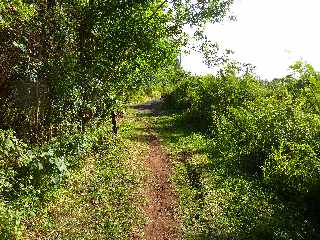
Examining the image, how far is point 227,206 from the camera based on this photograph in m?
14.7

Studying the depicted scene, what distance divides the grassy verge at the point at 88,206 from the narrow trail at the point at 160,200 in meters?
0.34

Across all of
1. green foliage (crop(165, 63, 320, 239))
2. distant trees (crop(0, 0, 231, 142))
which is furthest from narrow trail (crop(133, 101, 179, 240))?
distant trees (crop(0, 0, 231, 142))

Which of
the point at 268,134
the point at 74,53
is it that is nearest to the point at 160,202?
the point at 268,134

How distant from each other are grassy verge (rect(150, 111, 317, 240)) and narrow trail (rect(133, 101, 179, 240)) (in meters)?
0.34

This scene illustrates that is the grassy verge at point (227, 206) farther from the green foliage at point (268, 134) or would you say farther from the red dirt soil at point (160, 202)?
the red dirt soil at point (160, 202)

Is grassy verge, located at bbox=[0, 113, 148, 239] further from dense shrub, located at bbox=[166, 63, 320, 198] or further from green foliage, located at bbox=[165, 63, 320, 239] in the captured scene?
dense shrub, located at bbox=[166, 63, 320, 198]

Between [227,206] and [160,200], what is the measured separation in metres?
2.34

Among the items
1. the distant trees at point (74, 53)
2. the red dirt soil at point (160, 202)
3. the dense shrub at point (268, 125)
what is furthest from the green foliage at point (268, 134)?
the distant trees at point (74, 53)

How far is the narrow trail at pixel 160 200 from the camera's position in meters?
12.9

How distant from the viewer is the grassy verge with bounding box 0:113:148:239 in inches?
453

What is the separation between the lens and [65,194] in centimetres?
1444

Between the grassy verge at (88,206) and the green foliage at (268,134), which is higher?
the green foliage at (268,134)

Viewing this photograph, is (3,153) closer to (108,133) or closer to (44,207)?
(44,207)

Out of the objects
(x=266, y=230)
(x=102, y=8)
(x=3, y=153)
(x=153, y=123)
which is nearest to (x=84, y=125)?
(x=102, y=8)
